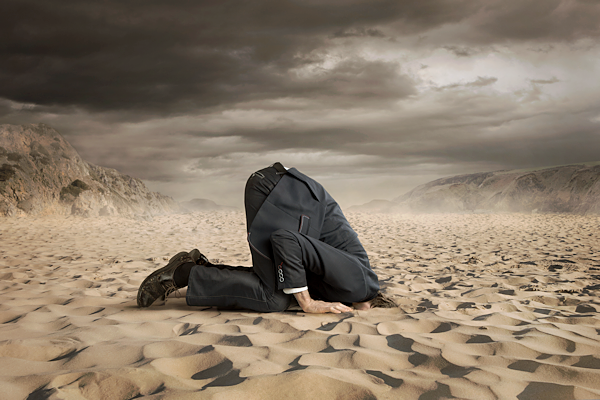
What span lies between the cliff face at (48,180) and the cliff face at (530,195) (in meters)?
14.9

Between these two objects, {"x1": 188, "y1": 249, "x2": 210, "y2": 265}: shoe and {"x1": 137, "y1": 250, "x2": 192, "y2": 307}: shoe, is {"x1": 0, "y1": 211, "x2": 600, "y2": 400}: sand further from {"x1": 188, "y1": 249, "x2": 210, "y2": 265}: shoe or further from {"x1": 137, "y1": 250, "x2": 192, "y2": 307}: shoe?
{"x1": 188, "y1": 249, "x2": 210, "y2": 265}: shoe

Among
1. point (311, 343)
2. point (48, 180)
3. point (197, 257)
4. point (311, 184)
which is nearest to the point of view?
point (311, 343)

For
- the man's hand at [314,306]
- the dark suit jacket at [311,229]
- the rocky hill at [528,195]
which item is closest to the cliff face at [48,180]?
the dark suit jacket at [311,229]

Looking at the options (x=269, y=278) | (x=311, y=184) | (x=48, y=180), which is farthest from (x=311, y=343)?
(x=48, y=180)

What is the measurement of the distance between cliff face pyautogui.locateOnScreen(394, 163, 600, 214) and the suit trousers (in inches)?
705

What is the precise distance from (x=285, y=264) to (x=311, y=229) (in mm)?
339

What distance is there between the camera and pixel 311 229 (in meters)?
2.47

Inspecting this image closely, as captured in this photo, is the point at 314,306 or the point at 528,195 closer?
the point at 314,306

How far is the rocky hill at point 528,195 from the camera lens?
17.2m

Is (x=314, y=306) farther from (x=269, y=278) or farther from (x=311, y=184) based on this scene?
(x=311, y=184)

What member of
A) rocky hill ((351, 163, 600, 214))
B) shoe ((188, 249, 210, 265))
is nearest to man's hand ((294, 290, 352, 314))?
shoe ((188, 249, 210, 265))

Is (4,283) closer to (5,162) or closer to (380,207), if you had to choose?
(5,162)

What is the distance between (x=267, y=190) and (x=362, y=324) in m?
1.02

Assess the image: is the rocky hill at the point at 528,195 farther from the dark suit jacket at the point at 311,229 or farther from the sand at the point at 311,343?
the dark suit jacket at the point at 311,229
